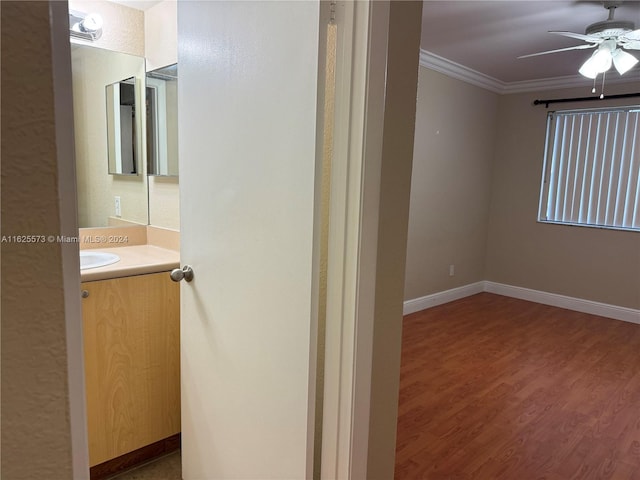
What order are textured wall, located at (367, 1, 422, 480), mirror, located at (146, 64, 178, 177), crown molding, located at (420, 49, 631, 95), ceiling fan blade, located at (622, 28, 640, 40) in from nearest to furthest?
textured wall, located at (367, 1, 422, 480) < mirror, located at (146, 64, 178, 177) < ceiling fan blade, located at (622, 28, 640, 40) < crown molding, located at (420, 49, 631, 95)

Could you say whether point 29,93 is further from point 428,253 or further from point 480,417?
point 428,253

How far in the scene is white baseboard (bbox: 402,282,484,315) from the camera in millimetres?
4203

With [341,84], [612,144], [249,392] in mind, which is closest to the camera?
[341,84]

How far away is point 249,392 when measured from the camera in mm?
1314

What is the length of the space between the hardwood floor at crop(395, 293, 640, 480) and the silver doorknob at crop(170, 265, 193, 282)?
4.14ft

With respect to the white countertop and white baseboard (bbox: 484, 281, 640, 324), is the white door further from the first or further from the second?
white baseboard (bbox: 484, 281, 640, 324)

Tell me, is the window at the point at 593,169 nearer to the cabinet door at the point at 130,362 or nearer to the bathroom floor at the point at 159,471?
the cabinet door at the point at 130,362

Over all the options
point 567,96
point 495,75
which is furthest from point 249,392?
point 567,96

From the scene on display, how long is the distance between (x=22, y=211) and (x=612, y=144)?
192 inches

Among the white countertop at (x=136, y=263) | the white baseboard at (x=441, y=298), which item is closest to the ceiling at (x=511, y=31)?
the white countertop at (x=136, y=263)

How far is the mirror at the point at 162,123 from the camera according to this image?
2.16 meters

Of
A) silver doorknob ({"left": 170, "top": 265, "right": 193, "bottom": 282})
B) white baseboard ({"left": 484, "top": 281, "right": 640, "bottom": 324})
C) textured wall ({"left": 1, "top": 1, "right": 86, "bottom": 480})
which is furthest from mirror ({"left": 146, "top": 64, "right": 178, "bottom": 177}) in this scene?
white baseboard ({"left": 484, "top": 281, "right": 640, "bottom": 324})

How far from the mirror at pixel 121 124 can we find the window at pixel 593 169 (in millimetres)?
4054

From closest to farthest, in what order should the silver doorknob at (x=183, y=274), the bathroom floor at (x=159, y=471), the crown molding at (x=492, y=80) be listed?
1. the silver doorknob at (x=183, y=274)
2. the bathroom floor at (x=159, y=471)
3. the crown molding at (x=492, y=80)
